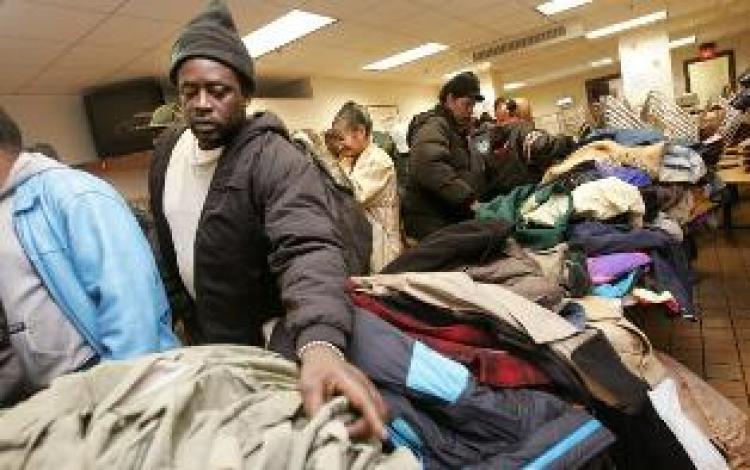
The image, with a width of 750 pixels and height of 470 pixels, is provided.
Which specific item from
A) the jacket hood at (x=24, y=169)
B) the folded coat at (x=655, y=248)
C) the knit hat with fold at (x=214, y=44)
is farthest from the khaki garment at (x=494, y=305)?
the folded coat at (x=655, y=248)

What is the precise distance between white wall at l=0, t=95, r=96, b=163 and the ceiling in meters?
0.14

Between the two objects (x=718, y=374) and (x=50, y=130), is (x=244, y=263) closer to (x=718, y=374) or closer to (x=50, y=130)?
(x=718, y=374)

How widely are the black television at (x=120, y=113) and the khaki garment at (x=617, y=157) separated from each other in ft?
16.4

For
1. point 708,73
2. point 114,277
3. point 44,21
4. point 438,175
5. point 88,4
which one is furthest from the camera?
point 708,73

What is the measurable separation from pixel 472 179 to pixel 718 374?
1.48 m

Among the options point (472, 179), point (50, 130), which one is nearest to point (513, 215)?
point (472, 179)

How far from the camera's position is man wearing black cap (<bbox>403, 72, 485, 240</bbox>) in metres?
2.92

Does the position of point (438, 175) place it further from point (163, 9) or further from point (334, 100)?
point (334, 100)

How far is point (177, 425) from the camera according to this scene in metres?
0.71

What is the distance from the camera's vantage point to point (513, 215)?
8.46ft

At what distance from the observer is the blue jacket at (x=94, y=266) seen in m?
1.18

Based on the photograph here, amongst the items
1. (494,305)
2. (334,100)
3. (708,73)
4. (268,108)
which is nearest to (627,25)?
(334,100)

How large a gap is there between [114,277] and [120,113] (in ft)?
→ 20.4

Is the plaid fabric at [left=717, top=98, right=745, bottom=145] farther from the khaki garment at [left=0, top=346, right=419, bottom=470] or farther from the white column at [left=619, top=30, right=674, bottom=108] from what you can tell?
the white column at [left=619, top=30, right=674, bottom=108]
